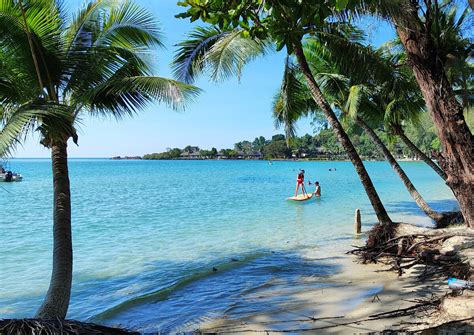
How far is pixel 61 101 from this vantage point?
6.24m

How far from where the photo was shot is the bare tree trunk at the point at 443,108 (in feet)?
21.2

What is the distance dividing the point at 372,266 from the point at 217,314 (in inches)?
159

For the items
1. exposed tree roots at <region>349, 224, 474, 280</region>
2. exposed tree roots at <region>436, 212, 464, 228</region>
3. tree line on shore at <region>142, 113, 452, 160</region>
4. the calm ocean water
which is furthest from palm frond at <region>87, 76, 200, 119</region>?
tree line on shore at <region>142, 113, 452, 160</region>

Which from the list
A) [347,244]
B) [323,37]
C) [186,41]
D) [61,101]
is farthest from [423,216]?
[61,101]

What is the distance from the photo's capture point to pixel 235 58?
9.12m

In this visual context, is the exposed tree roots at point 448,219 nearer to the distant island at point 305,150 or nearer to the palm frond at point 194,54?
the palm frond at point 194,54

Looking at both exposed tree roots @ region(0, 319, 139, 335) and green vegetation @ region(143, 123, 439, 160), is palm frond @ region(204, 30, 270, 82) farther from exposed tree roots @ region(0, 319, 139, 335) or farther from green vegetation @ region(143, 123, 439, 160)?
green vegetation @ region(143, 123, 439, 160)

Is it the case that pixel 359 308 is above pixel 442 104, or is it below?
below

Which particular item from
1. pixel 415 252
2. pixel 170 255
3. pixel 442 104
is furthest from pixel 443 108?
pixel 170 255

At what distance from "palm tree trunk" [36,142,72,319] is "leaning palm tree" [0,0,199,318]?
0.01m

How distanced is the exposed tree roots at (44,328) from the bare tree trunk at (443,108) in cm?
597

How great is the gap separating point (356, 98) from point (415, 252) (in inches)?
230

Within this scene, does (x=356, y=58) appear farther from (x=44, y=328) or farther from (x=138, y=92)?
(x=44, y=328)

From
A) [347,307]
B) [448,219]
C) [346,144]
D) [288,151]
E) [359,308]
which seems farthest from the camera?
[288,151]
